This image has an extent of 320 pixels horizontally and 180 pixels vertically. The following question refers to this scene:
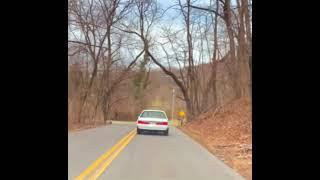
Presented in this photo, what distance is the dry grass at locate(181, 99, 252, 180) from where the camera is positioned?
15.4 metres

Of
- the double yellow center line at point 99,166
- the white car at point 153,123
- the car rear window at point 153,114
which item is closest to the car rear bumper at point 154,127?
the white car at point 153,123

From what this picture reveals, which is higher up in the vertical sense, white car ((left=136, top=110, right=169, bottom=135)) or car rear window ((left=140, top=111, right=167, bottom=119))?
car rear window ((left=140, top=111, right=167, bottom=119))

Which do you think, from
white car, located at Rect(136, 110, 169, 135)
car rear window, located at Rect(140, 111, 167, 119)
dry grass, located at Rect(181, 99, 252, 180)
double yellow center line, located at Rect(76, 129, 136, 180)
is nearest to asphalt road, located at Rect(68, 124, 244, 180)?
double yellow center line, located at Rect(76, 129, 136, 180)

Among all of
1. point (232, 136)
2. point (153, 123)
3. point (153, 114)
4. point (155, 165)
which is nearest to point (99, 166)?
point (155, 165)

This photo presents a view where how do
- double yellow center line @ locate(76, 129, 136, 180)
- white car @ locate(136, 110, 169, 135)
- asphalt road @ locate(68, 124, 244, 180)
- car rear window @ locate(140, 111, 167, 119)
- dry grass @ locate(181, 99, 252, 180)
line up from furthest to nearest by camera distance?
car rear window @ locate(140, 111, 167, 119)
white car @ locate(136, 110, 169, 135)
dry grass @ locate(181, 99, 252, 180)
asphalt road @ locate(68, 124, 244, 180)
double yellow center line @ locate(76, 129, 136, 180)

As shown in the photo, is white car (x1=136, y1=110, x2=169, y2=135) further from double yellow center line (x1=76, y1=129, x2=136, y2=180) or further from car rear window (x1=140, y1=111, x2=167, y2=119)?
double yellow center line (x1=76, y1=129, x2=136, y2=180)

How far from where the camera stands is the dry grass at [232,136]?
15.4m

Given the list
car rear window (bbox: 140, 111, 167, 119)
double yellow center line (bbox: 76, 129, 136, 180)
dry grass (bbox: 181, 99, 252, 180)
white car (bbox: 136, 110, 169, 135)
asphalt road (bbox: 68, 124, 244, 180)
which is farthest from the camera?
car rear window (bbox: 140, 111, 167, 119)

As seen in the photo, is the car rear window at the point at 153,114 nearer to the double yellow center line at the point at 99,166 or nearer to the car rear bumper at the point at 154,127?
the car rear bumper at the point at 154,127

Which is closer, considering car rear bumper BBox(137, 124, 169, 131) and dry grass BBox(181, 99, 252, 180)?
dry grass BBox(181, 99, 252, 180)
